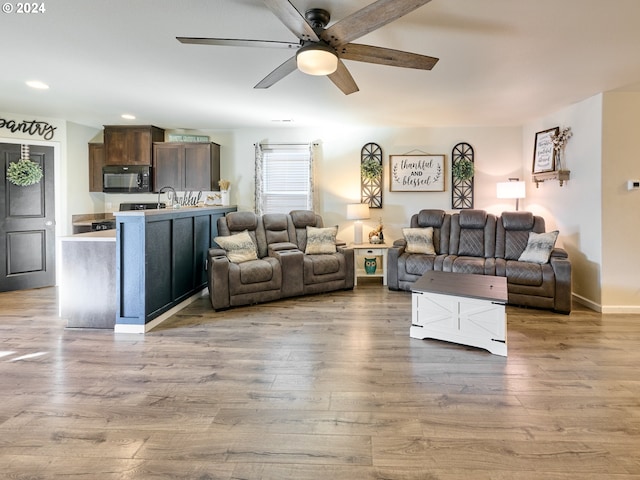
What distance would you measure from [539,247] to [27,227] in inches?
275

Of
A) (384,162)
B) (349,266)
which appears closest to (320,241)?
(349,266)

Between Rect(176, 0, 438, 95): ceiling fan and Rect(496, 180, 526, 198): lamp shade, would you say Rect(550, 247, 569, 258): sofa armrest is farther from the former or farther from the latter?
Rect(176, 0, 438, 95): ceiling fan

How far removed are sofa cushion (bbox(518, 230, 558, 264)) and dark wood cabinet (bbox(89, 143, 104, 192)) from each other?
6448mm

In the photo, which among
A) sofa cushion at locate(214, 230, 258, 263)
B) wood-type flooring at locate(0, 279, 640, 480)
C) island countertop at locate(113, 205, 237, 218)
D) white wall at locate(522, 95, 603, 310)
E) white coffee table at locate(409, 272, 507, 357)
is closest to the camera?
wood-type flooring at locate(0, 279, 640, 480)

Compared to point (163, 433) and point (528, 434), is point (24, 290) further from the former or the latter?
point (528, 434)

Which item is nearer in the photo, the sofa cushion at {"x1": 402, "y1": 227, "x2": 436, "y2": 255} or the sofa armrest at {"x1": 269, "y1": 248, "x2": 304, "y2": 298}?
the sofa armrest at {"x1": 269, "y1": 248, "x2": 304, "y2": 298}

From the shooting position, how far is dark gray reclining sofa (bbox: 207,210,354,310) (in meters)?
4.34

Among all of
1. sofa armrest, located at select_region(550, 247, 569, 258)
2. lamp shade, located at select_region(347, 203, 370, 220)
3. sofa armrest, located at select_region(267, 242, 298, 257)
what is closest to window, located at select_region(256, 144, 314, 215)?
lamp shade, located at select_region(347, 203, 370, 220)

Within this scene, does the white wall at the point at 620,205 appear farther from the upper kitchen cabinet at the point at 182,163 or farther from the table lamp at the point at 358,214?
the upper kitchen cabinet at the point at 182,163

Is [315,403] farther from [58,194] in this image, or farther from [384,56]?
[58,194]

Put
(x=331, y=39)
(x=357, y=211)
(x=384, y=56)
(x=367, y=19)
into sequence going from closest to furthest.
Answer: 1. (x=367, y=19)
2. (x=331, y=39)
3. (x=384, y=56)
4. (x=357, y=211)

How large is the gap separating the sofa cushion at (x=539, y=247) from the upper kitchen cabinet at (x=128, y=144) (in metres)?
5.62

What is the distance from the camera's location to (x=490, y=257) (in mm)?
5191

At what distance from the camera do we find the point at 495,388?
248 centimetres
